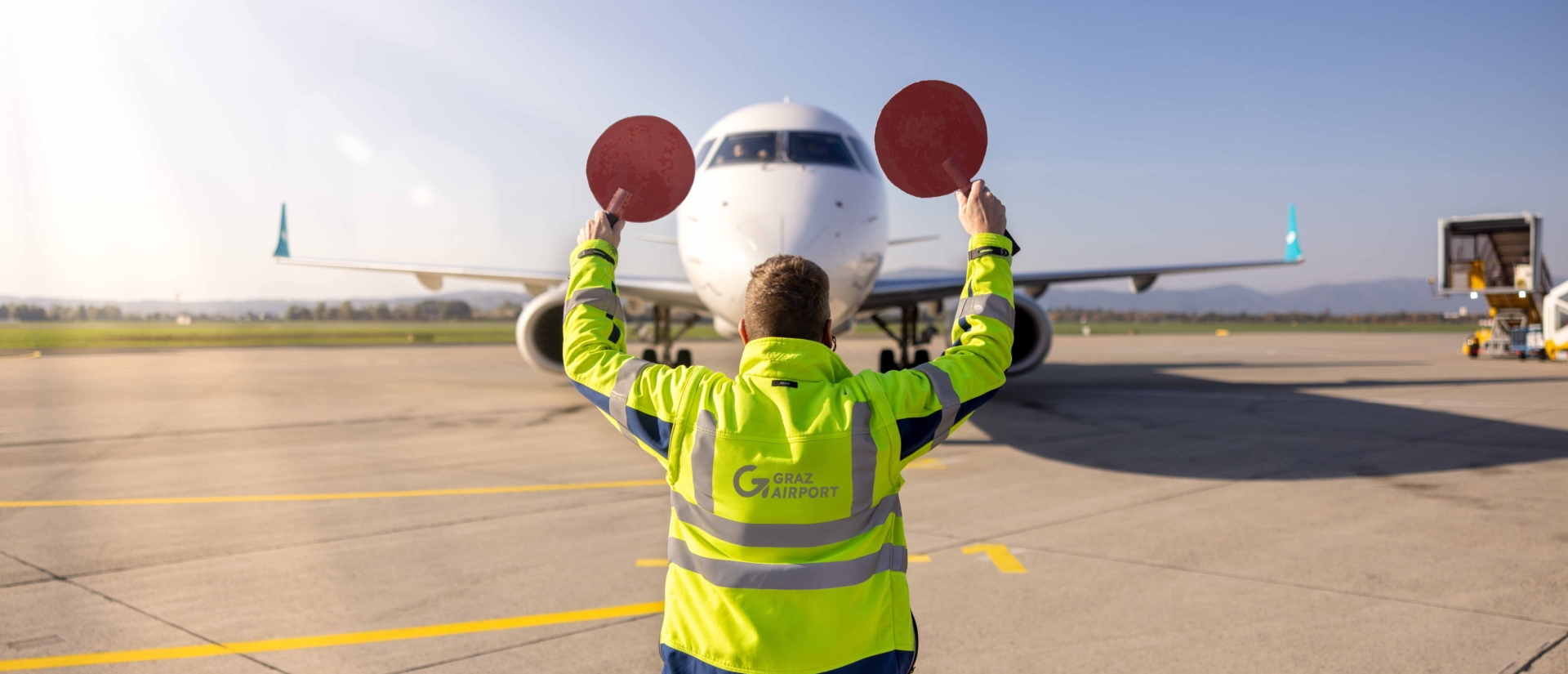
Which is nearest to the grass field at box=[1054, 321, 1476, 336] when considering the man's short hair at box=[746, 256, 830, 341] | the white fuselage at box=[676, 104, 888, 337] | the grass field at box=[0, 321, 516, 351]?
the grass field at box=[0, 321, 516, 351]

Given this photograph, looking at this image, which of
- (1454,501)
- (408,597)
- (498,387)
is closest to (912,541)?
(408,597)

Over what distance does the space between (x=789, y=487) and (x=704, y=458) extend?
0.63ft

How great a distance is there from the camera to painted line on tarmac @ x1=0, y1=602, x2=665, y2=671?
334 cm

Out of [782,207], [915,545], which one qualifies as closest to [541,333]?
[782,207]

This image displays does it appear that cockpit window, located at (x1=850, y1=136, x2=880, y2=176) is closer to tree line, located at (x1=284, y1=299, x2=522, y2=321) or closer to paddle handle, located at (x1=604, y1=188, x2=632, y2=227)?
paddle handle, located at (x1=604, y1=188, x2=632, y2=227)

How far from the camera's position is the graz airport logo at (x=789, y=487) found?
171 centimetres

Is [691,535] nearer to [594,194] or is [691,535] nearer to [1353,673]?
[594,194]

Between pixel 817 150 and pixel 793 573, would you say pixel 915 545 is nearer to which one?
pixel 793 573

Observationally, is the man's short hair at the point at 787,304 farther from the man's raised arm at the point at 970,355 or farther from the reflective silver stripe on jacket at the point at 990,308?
the reflective silver stripe on jacket at the point at 990,308

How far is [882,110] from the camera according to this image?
7.33 ft

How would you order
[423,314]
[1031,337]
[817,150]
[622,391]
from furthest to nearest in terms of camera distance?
[423,314], [1031,337], [817,150], [622,391]

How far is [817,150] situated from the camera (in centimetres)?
938

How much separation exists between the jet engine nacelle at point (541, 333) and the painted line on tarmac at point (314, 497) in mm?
6698

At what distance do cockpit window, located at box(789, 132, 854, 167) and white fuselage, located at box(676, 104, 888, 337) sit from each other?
0.5 inches
